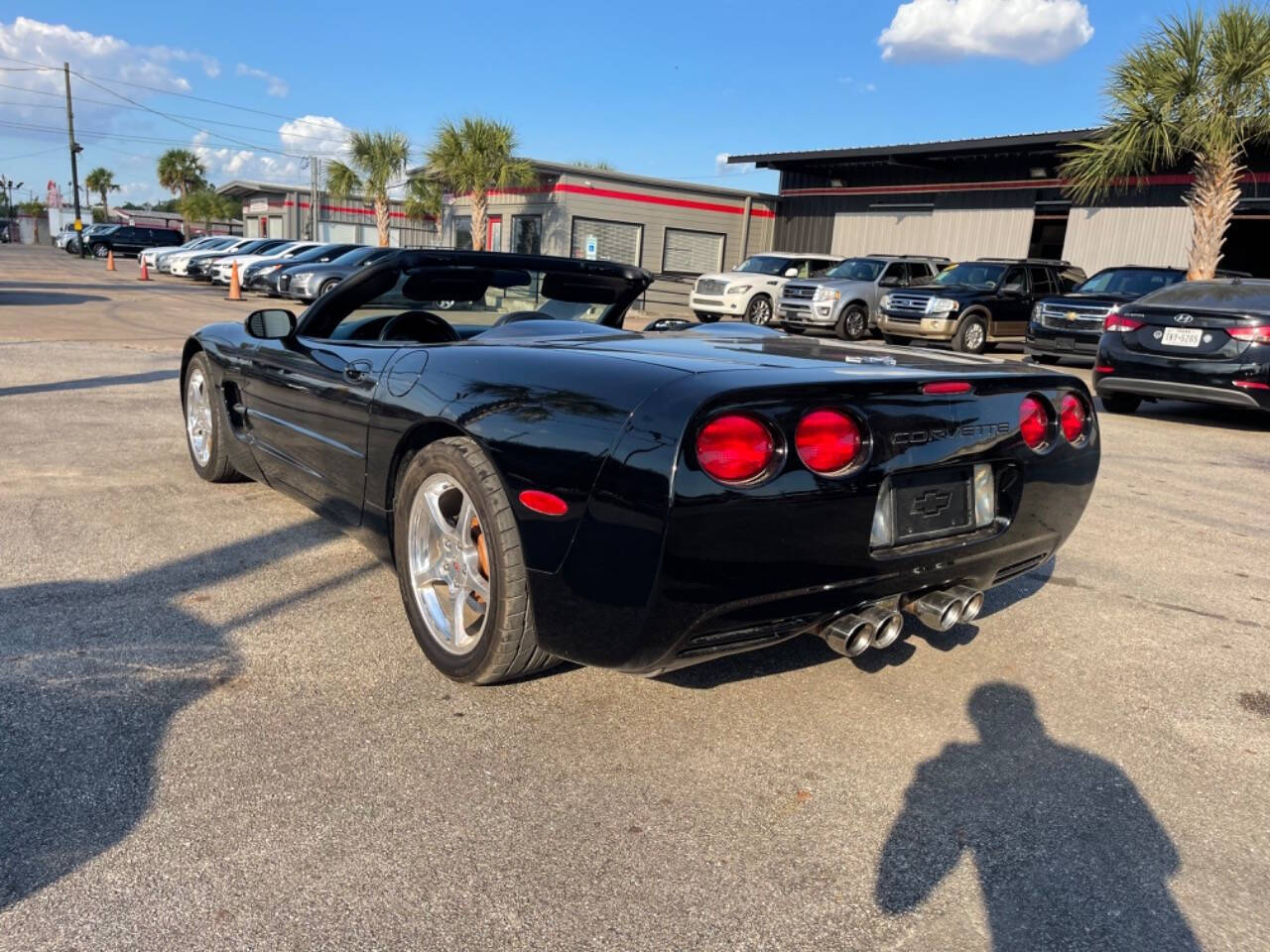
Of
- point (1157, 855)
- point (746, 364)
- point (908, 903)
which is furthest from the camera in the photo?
point (746, 364)

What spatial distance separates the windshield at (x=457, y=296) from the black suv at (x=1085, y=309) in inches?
426

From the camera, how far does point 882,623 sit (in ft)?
8.75

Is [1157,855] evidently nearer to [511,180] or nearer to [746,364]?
[746,364]

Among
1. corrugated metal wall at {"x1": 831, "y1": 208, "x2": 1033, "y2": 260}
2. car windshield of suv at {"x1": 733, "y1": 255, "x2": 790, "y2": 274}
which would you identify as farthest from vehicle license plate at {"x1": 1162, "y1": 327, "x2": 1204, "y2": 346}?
corrugated metal wall at {"x1": 831, "y1": 208, "x2": 1033, "y2": 260}

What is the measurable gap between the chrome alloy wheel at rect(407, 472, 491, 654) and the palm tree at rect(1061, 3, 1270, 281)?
16106 mm

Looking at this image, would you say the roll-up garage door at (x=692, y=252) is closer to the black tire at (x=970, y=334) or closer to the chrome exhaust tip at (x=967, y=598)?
the black tire at (x=970, y=334)


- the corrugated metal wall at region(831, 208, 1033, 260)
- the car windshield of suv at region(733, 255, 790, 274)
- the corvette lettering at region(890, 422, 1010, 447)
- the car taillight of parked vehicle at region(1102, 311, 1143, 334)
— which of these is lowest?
the corvette lettering at region(890, 422, 1010, 447)

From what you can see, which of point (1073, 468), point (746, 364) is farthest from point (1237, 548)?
point (746, 364)

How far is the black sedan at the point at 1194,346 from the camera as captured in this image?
27.5 feet

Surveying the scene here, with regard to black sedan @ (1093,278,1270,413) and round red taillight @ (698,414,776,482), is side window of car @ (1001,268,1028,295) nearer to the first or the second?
black sedan @ (1093,278,1270,413)

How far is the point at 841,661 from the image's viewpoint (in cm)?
333

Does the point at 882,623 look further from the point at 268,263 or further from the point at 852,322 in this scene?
the point at 268,263

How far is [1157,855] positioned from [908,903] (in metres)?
0.68

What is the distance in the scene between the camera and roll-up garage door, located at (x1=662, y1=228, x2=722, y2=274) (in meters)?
30.9
